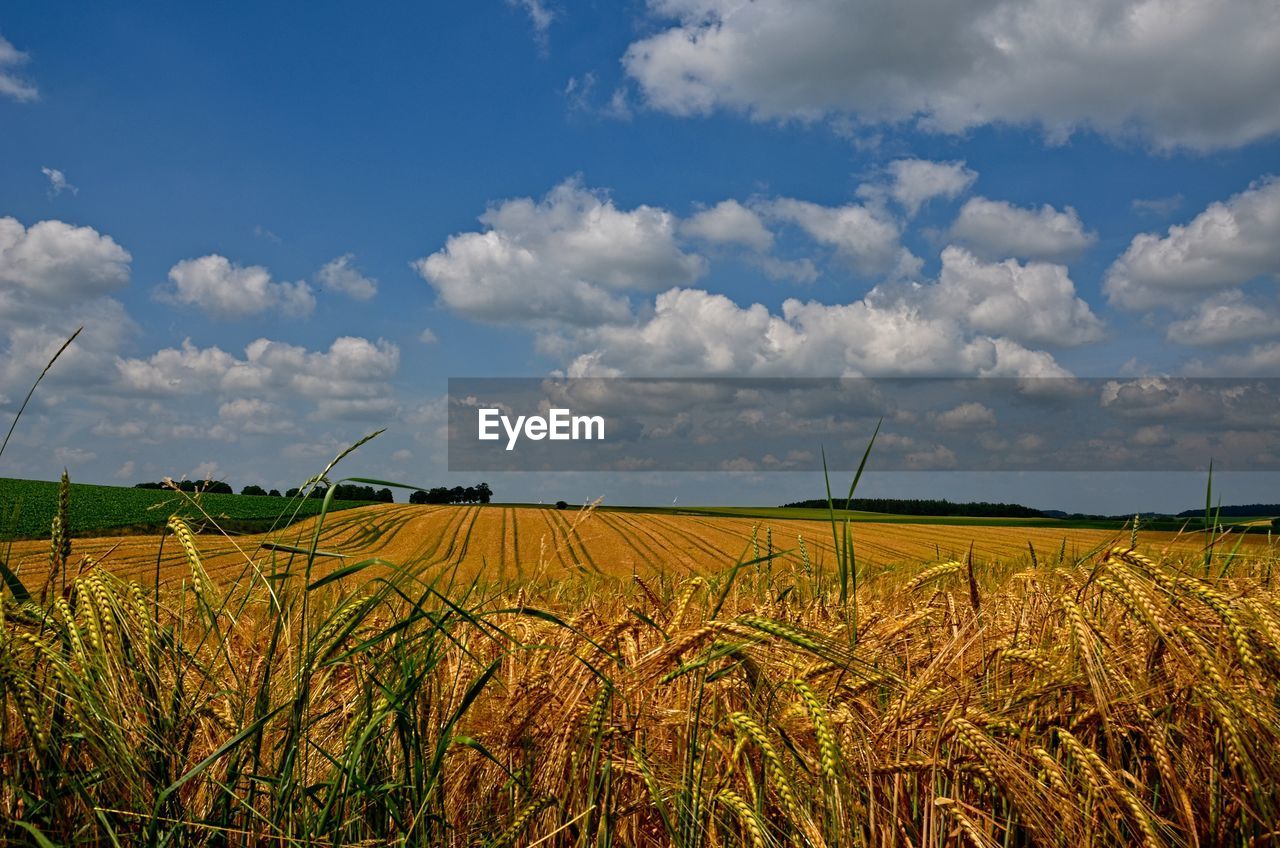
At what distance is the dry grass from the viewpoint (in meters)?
1.82

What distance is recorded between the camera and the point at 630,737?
2141 mm

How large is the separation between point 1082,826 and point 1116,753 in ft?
0.96

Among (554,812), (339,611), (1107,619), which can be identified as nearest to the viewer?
(554,812)

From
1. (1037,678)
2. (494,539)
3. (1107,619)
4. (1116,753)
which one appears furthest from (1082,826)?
(494,539)

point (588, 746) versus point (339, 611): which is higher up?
point (339, 611)

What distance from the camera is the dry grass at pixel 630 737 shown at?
1.82 meters

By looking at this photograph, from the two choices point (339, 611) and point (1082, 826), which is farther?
point (339, 611)

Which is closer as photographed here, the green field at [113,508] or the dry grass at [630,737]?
the dry grass at [630,737]

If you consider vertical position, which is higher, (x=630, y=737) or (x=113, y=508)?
(x=630, y=737)

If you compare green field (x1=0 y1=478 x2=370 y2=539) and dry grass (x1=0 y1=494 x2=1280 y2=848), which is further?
green field (x1=0 y1=478 x2=370 y2=539)

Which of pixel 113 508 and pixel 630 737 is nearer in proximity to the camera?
pixel 630 737

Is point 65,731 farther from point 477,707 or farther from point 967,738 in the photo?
point 967,738

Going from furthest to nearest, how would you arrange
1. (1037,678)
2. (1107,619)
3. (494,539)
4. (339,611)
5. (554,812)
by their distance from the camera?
1. (494,539)
2. (1107,619)
3. (1037,678)
4. (339,611)
5. (554,812)

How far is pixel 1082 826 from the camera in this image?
2.04m
